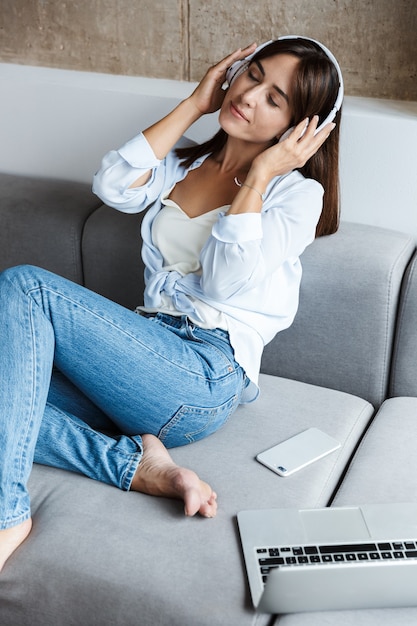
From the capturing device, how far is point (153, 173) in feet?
6.19

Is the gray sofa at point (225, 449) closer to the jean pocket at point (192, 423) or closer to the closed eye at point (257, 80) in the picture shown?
the jean pocket at point (192, 423)

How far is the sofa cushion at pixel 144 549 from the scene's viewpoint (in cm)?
126

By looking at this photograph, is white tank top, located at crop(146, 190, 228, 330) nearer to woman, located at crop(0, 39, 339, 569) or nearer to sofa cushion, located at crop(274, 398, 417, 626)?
woman, located at crop(0, 39, 339, 569)

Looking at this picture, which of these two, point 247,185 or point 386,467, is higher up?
point 247,185

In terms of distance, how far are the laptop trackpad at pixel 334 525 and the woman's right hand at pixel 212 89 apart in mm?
964

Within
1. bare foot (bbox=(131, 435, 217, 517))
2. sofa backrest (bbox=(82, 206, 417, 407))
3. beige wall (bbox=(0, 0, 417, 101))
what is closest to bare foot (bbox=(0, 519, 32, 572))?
bare foot (bbox=(131, 435, 217, 517))

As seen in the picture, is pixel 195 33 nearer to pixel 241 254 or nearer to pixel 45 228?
pixel 45 228

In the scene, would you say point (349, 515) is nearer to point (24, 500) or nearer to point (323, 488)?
point (323, 488)

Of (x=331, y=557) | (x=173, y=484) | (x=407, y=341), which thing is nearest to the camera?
(x=331, y=557)

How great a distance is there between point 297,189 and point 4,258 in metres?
0.85

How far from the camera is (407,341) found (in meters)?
1.78

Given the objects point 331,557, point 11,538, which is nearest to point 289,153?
point 331,557

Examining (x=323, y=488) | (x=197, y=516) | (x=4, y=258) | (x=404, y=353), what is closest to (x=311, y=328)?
(x=404, y=353)

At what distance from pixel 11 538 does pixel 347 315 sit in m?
0.87
